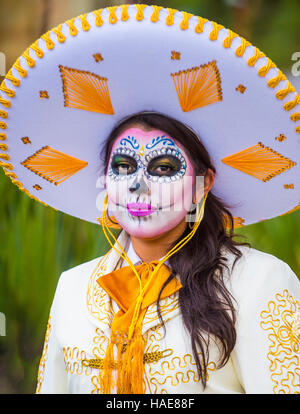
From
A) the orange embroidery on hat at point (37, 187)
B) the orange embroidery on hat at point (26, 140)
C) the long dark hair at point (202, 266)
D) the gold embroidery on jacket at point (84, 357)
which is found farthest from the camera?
the orange embroidery on hat at point (37, 187)

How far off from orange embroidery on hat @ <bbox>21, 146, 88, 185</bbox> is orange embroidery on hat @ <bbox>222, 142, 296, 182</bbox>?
51 centimetres

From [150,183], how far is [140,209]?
80 millimetres

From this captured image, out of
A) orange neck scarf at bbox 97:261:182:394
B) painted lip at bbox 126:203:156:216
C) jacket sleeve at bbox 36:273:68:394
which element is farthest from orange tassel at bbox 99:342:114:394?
painted lip at bbox 126:203:156:216

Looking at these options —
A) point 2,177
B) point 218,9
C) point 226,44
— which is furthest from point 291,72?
point 226,44

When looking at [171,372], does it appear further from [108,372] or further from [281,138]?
[281,138]

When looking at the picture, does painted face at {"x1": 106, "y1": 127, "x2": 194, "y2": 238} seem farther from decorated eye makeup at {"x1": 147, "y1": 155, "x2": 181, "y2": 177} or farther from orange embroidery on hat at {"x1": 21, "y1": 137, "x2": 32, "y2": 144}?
orange embroidery on hat at {"x1": 21, "y1": 137, "x2": 32, "y2": 144}

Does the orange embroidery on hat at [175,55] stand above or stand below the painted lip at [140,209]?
above

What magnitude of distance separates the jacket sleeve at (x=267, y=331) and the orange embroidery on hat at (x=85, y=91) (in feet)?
2.14

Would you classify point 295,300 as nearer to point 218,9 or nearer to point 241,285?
point 241,285

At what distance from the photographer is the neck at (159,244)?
6.46ft

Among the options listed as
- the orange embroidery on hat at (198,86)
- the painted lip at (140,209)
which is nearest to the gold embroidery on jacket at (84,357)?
the painted lip at (140,209)

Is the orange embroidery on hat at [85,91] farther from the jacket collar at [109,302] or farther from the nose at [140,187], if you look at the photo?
the jacket collar at [109,302]

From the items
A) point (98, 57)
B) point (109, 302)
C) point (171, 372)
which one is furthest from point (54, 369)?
point (98, 57)
